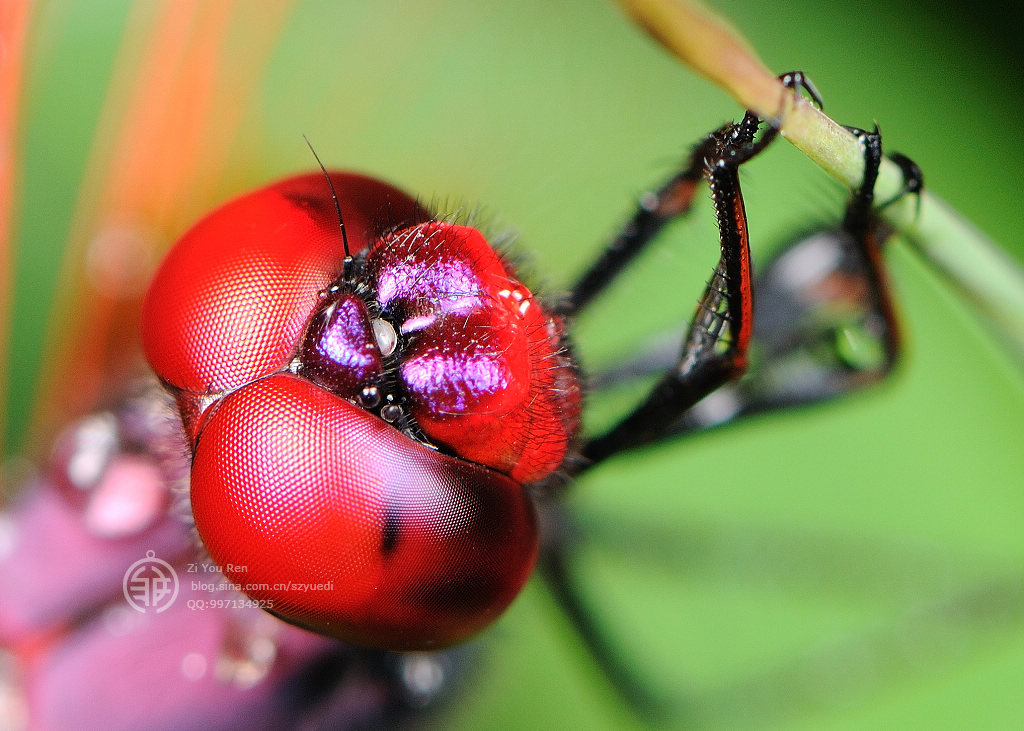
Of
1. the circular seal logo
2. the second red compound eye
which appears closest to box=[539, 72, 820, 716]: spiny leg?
the second red compound eye

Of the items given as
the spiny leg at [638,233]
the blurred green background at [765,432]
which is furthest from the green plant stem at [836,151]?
the blurred green background at [765,432]

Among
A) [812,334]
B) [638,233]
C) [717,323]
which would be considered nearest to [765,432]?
[812,334]

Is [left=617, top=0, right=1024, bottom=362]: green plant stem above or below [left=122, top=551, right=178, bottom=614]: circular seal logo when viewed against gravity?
above

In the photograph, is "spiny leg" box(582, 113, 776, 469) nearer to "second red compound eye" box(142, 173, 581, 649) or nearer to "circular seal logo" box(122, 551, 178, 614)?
"second red compound eye" box(142, 173, 581, 649)

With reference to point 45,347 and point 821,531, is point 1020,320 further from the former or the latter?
point 45,347

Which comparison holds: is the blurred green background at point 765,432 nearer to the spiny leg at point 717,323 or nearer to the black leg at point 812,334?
the black leg at point 812,334

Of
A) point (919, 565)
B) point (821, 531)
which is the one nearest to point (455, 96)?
point (821, 531)

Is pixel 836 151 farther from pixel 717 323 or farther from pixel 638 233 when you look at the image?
pixel 638 233
